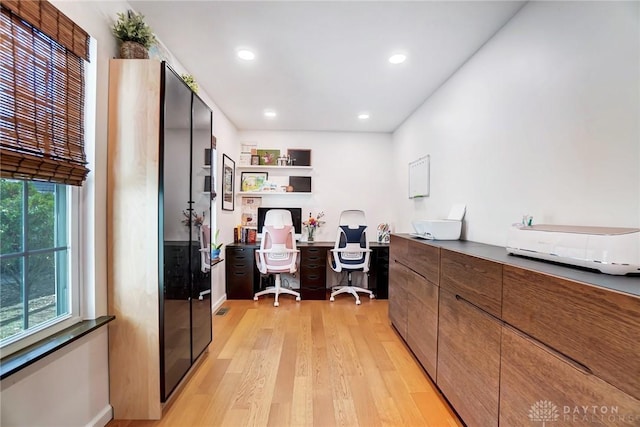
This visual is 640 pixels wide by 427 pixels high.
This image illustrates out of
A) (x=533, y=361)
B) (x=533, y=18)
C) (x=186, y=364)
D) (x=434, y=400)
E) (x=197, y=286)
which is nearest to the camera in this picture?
(x=533, y=361)

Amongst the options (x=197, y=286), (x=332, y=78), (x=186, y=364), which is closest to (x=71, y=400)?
(x=186, y=364)

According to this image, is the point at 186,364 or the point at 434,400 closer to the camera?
the point at 434,400

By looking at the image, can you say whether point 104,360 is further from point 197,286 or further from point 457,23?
point 457,23

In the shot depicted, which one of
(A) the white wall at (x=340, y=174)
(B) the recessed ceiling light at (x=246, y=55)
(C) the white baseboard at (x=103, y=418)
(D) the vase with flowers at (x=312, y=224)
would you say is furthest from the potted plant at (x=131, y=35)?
(D) the vase with flowers at (x=312, y=224)

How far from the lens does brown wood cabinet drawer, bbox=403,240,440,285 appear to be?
1871mm

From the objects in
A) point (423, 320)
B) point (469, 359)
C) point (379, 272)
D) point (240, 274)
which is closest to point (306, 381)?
point (423, 320)

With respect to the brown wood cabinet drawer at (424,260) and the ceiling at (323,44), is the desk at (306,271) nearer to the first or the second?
the brown wood cabinet drawer at (424,260)

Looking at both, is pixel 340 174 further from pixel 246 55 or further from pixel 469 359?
pixel 469 359

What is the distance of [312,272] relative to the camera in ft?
12.8

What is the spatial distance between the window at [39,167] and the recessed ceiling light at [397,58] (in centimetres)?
208

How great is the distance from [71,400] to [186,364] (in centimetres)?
66

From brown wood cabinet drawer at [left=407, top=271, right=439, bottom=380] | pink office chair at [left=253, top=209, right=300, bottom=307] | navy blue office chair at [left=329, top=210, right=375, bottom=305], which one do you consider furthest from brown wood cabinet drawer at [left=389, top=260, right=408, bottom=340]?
pink office chair at [left=253, top=209, right=300, bottom=307]

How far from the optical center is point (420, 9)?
1714mm

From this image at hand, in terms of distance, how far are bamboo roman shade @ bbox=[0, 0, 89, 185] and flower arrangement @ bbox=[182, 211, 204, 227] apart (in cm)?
59
